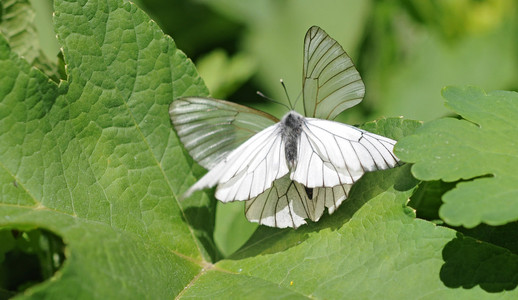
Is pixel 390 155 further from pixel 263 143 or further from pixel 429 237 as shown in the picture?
pixel 263 143

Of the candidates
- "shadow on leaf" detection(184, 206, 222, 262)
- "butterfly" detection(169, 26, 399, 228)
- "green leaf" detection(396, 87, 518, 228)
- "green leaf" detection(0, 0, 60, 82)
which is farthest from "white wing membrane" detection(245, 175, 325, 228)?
"green leaf" detection(0, 0, 60, 82)

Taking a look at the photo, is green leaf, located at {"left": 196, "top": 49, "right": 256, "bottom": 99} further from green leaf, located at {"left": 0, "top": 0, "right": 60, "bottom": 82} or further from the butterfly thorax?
the butterfly thorax

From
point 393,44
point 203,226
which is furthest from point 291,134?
point 393,44

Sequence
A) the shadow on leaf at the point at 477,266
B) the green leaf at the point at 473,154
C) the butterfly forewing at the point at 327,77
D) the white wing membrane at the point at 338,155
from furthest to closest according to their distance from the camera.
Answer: the butterfly forewing at the point at 327,77 < the white wing membrane at the point at 338,155 < the shadow on leaf at the point at 477,266 < the green leaf at the point at 473,154

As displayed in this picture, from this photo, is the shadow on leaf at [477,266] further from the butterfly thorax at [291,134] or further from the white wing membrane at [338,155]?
the butterfly thorax at [291,134]

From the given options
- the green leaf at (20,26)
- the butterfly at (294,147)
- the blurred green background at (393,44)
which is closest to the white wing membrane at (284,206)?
the butterfly at (294,147)

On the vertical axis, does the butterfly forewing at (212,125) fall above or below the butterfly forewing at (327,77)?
below
